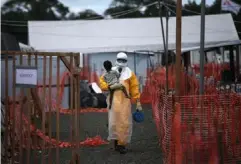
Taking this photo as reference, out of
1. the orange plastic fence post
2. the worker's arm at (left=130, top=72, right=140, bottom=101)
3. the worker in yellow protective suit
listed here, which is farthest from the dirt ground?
the orange plastic fence post

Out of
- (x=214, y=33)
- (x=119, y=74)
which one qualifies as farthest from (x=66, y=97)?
(x=214, y=33)

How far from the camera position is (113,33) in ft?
111

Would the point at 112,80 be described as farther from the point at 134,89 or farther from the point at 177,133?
the point at 177,133

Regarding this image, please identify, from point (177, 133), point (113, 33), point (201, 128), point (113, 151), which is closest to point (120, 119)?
point (113, 151)

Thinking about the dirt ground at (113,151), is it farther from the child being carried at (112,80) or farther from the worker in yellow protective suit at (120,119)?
the child being carried at (112,80)

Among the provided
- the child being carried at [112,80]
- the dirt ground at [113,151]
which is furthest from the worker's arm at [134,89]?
the dirt ground at [113,151]

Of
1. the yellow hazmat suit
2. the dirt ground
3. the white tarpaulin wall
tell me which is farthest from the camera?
the white tarpaulin wall

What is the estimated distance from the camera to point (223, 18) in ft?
107

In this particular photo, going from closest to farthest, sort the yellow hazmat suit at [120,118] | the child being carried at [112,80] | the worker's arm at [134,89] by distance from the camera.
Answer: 1. the yellow hazmat suit at [120,118]
2. the child being carried at [112,80]
3. the worker's arm at [134,89]

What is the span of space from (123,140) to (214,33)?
74.3ft

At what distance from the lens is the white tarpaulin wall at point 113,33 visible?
98.4 ft

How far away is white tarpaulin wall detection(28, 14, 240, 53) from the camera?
98.4 ft

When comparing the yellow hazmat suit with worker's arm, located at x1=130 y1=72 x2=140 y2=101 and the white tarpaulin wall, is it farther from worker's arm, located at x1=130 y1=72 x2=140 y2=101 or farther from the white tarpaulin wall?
the white tarpaulin wall

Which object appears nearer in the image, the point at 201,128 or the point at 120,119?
the point at 201,128
